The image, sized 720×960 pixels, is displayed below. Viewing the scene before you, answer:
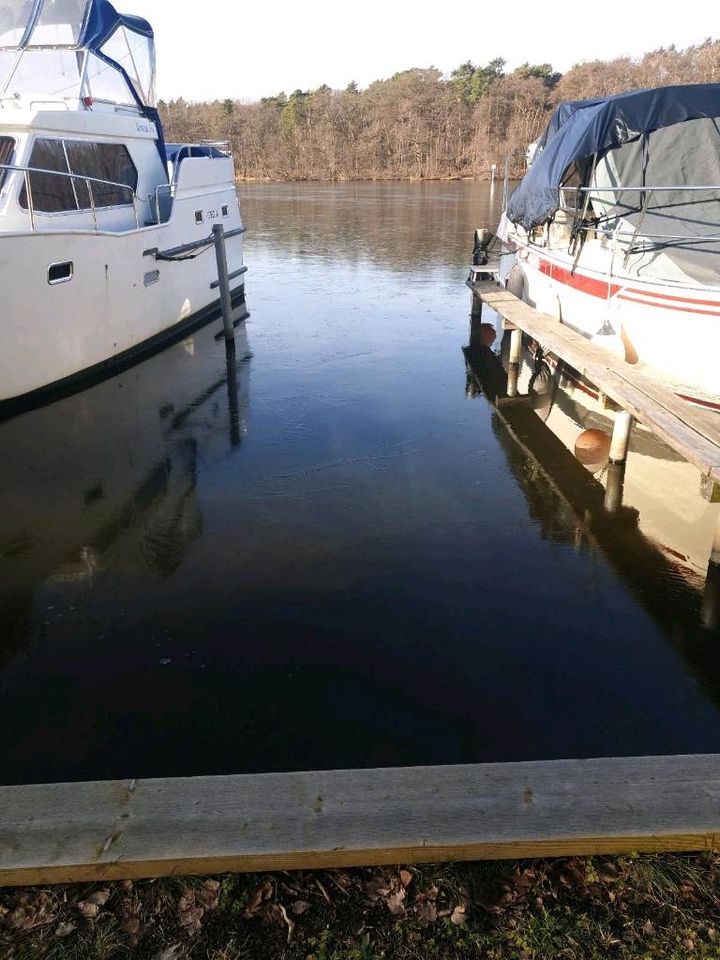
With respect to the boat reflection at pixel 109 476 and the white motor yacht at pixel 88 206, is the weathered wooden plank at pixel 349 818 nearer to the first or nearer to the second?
the boat reflection at pixel 109 476

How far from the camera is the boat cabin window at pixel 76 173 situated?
30.0 ft

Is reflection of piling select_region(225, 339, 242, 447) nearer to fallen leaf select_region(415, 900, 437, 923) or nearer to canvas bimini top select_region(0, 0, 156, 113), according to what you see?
canvas bimini top select_region(0, 0, 156, 113)

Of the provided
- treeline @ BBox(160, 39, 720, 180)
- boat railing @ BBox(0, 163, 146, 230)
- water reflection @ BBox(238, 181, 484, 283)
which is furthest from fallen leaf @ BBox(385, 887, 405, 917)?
treeline @ BBox(160, 39, 720, 180)

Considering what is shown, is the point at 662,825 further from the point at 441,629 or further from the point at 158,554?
the point at 158,554

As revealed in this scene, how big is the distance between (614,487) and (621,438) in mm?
577

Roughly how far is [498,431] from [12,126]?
7416 mm

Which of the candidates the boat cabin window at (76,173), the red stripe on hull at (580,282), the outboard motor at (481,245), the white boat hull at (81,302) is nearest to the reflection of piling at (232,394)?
the white boat hull at (81,302)

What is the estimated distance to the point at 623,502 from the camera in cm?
675

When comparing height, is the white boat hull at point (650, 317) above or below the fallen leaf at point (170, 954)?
above

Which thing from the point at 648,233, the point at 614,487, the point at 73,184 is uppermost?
the point at 73,184

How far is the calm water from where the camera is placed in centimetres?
388

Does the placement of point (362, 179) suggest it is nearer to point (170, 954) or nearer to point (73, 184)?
point (73, 184)

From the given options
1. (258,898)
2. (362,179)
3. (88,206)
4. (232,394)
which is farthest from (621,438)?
(362,179)

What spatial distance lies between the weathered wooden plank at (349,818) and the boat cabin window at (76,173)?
795cm
